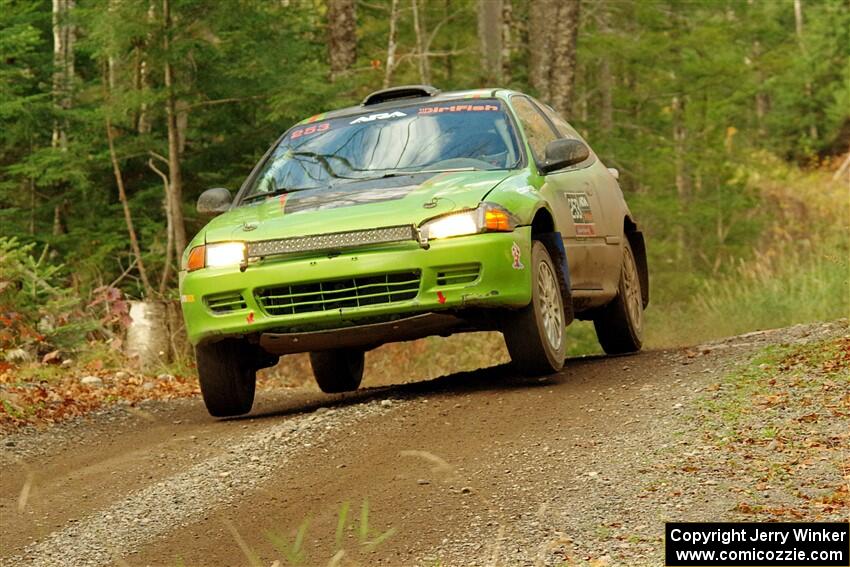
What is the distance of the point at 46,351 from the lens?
1409 cm

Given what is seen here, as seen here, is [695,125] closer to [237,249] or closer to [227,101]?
[227,101]

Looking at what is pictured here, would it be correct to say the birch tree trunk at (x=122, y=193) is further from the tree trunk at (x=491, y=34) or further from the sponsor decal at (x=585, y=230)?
the tree trunk at (x=491, y=34)

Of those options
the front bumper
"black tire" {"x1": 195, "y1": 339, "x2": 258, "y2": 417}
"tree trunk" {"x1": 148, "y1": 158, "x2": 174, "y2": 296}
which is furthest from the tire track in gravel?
"tree trunk" {"x1": 148, "y1": 158, "x2": 174, "y2": 296}

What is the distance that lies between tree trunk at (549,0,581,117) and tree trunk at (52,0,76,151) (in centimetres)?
762

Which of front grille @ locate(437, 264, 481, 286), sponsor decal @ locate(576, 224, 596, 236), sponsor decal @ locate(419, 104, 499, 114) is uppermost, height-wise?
sponsor decal @ locate(419, 104, 499, 114)

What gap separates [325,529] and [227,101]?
1255 centimetres

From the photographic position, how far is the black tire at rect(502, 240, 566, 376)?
882cm

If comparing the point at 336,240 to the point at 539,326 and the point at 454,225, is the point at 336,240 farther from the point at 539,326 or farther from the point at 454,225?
the point at 539,326

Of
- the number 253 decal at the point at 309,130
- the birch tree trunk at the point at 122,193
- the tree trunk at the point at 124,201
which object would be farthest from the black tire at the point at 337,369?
the tree trunk at the point at 124,201

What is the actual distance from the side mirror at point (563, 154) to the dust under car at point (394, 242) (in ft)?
0.04

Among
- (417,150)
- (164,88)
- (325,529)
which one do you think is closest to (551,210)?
(417,150)

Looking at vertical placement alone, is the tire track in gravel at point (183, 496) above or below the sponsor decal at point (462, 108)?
below

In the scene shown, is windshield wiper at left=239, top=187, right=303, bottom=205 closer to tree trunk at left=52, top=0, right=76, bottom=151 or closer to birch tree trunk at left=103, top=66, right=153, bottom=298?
birch tree trunk at left=103, top=66, right=153, bottom=298

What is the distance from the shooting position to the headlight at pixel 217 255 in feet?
28.9
